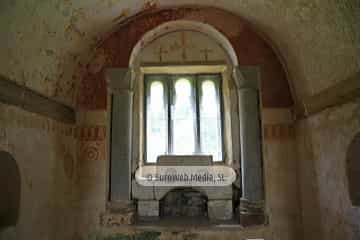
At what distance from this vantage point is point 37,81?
8.68ft

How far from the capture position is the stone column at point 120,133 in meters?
3.24

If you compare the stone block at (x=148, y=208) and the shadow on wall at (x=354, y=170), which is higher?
the shadow on wall at (x=354, y=170)

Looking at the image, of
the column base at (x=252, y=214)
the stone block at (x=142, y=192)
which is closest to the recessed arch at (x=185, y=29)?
the stone block at (x=142, y=192)

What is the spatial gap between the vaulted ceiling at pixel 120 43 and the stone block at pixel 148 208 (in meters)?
→ 1.58

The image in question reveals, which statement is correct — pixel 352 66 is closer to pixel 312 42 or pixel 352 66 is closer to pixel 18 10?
pixel 312 42

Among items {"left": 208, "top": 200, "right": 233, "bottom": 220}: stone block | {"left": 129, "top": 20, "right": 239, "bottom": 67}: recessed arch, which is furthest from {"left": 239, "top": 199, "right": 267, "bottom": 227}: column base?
{"left": 129, "top": 20, "right": 239, "bottom": 67}: recessed arch

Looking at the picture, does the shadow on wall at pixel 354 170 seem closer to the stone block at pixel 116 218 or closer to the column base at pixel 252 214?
the column base at pixel 252 214

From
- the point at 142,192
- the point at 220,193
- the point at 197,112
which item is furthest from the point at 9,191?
the point at 197,112

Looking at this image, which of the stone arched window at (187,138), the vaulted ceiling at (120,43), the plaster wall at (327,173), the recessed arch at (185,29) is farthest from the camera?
the recessed arch at (185,29)

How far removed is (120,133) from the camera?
3316 millimetres

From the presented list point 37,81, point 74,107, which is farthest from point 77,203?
point 37,81

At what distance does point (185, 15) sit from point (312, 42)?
5.35 ft

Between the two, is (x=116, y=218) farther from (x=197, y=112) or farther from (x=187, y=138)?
(x=197, y=112)

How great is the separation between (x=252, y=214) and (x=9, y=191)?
253 centimetres
